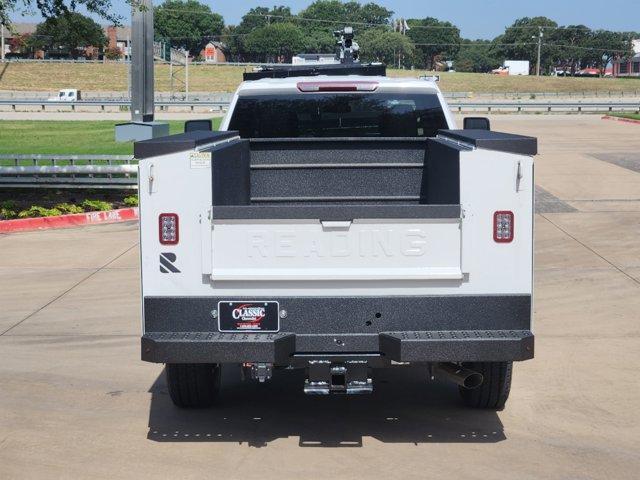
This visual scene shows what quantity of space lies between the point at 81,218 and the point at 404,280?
34.6ft

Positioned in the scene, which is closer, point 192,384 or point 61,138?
point 192,384

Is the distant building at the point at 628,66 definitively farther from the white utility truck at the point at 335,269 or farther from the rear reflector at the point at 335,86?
the white utility truck at the point at 335,269

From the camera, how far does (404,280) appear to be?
575 cm

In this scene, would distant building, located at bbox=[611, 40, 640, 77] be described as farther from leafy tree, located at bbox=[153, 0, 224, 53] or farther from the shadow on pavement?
the shadow on pavement

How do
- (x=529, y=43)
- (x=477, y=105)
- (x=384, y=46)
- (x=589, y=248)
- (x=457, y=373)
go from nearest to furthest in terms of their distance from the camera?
(x=457, y=373)
(x=589, y=248)
(x=477, y=105)
(x=384, y=46)
(x=529, y=43)

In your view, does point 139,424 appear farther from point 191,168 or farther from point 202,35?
point 202,35

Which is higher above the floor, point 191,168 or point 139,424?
point 191,168

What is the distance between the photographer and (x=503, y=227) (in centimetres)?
575

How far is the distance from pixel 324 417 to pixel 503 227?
1.85 m

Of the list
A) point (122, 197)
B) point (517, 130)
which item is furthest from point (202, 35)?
point (122, 197)

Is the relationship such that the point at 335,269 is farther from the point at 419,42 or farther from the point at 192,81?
the point at 419,42

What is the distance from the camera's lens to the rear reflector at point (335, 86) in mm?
8258

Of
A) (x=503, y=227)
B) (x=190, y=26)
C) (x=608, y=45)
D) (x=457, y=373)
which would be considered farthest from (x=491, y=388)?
Answer: (x=190, y=26)

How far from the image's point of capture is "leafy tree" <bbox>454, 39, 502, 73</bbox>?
185250 millimetres
